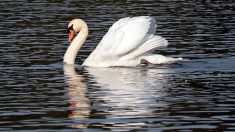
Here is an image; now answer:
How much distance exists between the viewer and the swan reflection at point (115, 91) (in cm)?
1491

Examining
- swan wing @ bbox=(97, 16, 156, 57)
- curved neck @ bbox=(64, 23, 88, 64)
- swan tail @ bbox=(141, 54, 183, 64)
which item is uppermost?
swan wing @ bbox=(97, 16, 156, 57)

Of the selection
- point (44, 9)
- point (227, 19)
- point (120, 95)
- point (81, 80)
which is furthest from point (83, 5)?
point (120, 95)

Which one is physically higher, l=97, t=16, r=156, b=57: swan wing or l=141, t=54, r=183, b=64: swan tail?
l=97, t=16, r=156, b=57: swan wing

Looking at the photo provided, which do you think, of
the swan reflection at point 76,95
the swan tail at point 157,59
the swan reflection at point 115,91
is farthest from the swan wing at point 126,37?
the swan reflection at point 76,95

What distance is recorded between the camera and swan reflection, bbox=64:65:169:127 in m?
14.9

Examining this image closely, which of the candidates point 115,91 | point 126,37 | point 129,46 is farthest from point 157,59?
point 115,91

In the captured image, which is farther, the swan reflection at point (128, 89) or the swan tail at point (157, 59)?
the swan tail at point (157, 59)

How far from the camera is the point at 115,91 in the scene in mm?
17297

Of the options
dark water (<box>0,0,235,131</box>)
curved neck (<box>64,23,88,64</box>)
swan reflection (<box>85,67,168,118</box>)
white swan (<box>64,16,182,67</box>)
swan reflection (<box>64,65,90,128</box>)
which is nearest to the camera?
dark water (<box>0,0,235,131</box>)

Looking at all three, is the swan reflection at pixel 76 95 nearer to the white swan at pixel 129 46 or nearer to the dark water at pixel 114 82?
the dark water at pixel 114 82

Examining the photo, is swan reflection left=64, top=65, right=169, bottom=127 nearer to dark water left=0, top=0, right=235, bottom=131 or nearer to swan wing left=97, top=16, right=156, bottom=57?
dark water left=0, top=0, right=235, bottom=131

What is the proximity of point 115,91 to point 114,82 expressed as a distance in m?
1.51

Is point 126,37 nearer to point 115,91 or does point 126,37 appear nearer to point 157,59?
point 157,59

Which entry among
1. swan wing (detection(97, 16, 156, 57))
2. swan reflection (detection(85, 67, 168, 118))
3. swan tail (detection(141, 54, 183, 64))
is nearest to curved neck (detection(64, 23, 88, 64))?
swan wing (detection(97, 16, 156, 57))
